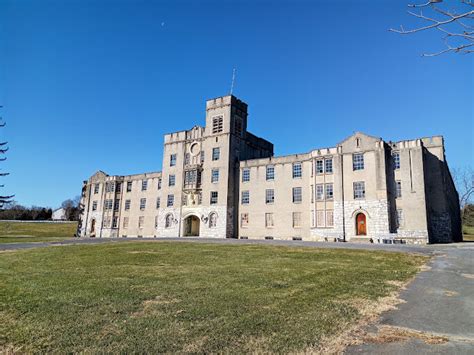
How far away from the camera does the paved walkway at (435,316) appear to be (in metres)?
5.09

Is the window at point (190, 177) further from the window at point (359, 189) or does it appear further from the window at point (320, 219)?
the window at point (359, 189)

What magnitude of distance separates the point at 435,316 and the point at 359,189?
2902cm

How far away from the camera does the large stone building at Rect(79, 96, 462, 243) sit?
33.2 meters

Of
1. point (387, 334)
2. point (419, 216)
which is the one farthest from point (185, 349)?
point (419, 216)

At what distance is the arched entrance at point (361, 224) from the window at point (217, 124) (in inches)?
802

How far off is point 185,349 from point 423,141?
3753 cm

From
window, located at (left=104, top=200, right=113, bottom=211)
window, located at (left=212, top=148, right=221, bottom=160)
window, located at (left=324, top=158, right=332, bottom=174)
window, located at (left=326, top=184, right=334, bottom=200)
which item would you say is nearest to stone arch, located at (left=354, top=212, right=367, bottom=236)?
window, located at (left=326, top=184, right=334, bottom=200)

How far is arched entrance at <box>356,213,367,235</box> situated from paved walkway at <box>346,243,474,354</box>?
22253 millimetres

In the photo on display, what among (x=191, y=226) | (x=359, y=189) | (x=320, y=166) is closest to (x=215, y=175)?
(x=191, y=226)

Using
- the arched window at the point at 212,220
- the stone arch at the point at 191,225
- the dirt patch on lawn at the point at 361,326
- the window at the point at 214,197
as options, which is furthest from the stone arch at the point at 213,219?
the dirt patch on lawn at the point at 361,326

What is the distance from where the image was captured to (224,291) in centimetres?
880

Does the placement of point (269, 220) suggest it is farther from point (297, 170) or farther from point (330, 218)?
point (330, 218)

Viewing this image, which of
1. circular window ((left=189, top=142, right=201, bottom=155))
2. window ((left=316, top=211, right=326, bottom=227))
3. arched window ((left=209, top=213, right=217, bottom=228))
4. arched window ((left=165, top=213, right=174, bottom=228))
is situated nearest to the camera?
window ((left=316, top=211, right=326, bottom=227))

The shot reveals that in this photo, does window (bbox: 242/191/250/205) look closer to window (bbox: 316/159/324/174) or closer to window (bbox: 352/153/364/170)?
window (bbox: 316/159/324/174)
